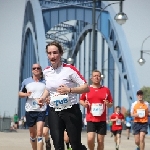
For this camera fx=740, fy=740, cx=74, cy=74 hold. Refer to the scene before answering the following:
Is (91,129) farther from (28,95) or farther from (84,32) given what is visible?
(84,32)

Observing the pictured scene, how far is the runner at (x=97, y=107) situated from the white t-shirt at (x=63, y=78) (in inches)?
150

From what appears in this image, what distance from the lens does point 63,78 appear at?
963 cm

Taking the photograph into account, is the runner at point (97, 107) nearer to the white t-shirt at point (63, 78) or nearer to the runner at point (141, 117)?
the runner at point (141, 117)

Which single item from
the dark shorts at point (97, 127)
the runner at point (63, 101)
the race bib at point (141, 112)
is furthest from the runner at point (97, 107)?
the runner at point (63, 101)

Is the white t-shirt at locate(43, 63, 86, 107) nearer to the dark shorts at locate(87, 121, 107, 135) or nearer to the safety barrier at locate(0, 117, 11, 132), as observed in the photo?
the dark shorts at locate(87, 121, 107, 135)

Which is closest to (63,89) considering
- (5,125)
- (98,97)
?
(98,97)

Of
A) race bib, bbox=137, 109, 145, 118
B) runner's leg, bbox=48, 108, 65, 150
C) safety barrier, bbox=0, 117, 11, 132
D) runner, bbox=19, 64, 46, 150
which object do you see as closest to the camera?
runner's leg, bbox=48, 108, 65, 150

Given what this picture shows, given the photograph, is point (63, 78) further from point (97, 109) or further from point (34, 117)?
point (34, 117)

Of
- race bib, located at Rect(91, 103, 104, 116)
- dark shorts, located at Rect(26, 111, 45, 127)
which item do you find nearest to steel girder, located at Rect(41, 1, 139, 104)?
dark shorts, located at Rect(26, 111, 45, 127)

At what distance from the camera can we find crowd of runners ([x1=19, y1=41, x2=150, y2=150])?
31.7 feet

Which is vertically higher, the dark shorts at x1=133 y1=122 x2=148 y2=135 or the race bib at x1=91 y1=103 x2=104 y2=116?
the race bib at x1=91 y1=103 x2=104 y2=116

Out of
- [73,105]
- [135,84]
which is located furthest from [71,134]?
[135,84]

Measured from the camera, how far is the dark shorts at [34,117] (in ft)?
46.4

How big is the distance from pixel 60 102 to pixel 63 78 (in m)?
0.32
